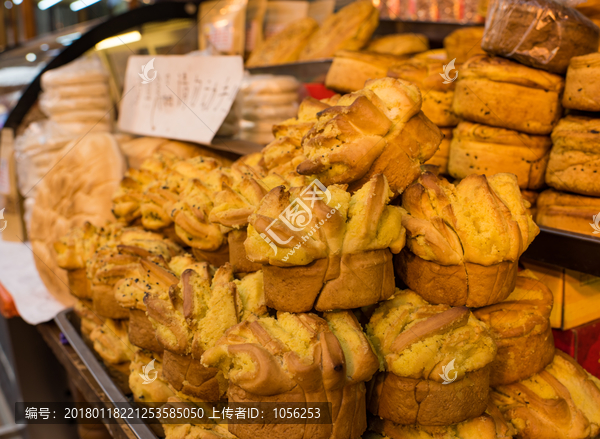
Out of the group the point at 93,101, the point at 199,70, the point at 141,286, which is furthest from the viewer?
the point at 93,101

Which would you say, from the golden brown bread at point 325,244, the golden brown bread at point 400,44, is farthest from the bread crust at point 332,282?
the golden brown bread at point 400,44

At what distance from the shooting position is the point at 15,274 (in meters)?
2.92

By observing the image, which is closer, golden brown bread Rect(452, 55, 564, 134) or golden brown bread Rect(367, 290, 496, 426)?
golden brown bread Rect(367, 290, 496, 426)

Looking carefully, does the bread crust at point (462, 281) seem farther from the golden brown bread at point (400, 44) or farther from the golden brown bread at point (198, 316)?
the golden brown bread at point (400, 44)

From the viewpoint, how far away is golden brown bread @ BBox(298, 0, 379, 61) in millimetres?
2826

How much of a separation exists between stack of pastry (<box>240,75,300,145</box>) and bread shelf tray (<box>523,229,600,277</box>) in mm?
1397

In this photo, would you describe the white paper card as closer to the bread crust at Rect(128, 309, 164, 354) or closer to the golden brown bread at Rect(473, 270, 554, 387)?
the bread crust at Rect(128, 309, 164, 354)

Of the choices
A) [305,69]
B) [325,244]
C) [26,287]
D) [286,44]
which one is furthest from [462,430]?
[286,44]

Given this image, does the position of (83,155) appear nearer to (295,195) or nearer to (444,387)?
(295,195)

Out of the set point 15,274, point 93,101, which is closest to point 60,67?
point 93,101

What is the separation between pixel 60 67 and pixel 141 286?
2.54 m

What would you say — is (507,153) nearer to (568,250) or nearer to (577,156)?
(577,156)

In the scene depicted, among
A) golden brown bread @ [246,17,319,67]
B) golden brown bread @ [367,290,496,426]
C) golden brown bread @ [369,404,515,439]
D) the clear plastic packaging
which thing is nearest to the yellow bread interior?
golden brown bread @ [367,290,496,426]

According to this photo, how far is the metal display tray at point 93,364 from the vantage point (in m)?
1.43
